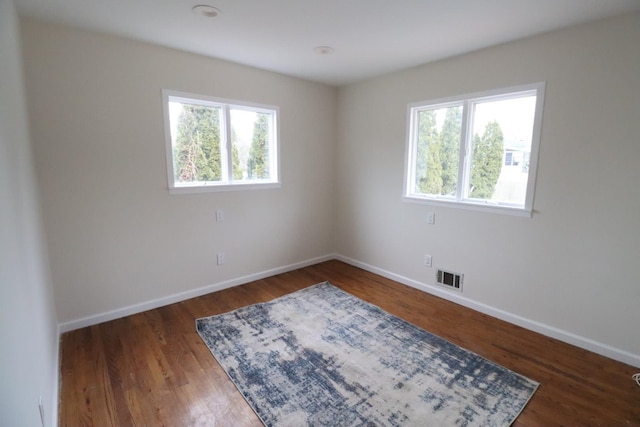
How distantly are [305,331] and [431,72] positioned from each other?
292 cm

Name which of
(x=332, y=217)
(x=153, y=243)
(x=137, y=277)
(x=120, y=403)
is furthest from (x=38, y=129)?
(x=332, y=217)

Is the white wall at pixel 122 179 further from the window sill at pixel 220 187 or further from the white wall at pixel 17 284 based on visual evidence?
the white wall at pixel 17 284

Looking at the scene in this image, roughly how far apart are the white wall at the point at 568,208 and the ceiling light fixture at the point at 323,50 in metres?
1.05

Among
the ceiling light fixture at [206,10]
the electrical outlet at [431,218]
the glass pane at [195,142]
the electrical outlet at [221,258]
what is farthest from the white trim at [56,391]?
the electrical outlet at [431,218]

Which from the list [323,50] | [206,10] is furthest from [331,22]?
[206,10]

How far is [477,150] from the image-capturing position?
3.02m

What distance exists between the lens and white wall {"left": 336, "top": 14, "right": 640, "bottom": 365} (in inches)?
87.3

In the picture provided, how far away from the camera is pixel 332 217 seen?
4.63 metres

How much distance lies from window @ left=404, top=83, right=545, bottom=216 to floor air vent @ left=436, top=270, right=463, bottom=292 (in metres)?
0.76

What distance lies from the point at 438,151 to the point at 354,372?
7.88 ft

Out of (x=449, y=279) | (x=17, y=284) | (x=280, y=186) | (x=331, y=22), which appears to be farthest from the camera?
(x=280, y=186)

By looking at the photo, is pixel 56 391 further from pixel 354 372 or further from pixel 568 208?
pixel 568 208

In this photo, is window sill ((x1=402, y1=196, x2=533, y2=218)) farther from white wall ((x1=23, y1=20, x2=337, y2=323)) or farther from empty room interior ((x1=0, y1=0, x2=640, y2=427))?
white wall ((x1=23, y1=20, x2=337, y2=323))

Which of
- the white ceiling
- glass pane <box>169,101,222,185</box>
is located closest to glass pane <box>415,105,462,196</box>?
the white ceiling
